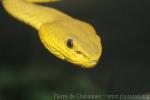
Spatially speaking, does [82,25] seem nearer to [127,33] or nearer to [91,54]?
[91,54]

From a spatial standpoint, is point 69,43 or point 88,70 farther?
point 88,70

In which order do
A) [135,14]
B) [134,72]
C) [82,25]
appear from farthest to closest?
[135,14], [134,72], [82,25]

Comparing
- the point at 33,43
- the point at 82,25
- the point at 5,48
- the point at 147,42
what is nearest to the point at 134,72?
the point at 147,42

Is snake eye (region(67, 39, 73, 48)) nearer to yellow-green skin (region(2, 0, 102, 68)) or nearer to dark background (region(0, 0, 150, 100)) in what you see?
yellow-green skin (region(2, 0, 102, 68))

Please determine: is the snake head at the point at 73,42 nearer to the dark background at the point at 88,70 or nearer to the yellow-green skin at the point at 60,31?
the yellow-green skin at the point at 60,31

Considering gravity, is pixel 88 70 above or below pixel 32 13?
below

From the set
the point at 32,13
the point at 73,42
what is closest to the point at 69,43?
the point at 73,42

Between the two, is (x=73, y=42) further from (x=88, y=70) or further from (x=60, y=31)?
(x=88, y=70)

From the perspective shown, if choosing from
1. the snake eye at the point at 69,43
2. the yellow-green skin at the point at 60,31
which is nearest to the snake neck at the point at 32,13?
the yellow-green skin at the point at 60,31
